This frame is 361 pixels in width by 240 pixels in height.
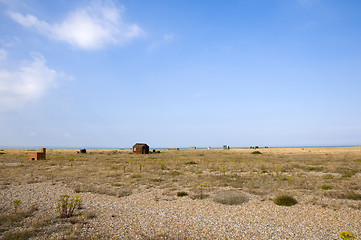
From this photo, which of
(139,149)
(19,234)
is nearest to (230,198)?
(19,234)

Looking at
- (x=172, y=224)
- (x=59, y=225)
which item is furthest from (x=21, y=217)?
(x=172, y=224)

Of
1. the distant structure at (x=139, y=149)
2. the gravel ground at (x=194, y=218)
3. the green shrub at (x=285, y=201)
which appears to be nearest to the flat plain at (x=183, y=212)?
the gravel ground at (x=194, y=218)

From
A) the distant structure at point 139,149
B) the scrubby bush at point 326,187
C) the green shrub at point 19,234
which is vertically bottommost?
the scrubby bush at point 326,187

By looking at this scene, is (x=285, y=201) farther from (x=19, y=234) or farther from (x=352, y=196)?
(x=19, y=234)

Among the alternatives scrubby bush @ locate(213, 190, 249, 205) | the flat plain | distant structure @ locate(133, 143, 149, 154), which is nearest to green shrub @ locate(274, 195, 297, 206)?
the flat plain

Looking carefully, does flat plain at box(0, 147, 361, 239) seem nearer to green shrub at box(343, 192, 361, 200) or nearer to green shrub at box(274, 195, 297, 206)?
green shrub at box(343, 192, 361, 200)

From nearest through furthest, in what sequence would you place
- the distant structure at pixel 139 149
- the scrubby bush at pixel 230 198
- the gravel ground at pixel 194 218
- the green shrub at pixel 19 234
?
1. the green shrub at pixel 19 234
2. the gravel ground at pixel 194 218
3. the scrubby bush at pixel 230 198
4. the distant structure at pixel 139 149

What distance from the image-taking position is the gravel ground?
8.06m

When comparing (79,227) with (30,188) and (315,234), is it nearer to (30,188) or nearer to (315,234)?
(315,234)

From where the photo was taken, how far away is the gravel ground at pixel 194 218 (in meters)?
8.06

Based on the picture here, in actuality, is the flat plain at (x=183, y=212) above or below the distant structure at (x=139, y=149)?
below

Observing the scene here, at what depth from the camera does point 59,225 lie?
8.75 m

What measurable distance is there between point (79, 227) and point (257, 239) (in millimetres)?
6821

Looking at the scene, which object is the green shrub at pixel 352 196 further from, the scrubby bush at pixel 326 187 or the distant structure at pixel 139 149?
the distant structure at pixel 139 149
